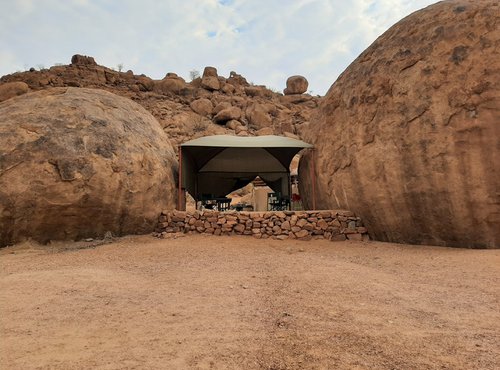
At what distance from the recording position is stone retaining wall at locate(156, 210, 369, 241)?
270 inches

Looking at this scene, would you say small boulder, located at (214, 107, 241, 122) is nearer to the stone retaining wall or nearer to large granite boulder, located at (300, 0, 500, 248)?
the stone retaining wall

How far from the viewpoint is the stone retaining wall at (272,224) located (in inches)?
270

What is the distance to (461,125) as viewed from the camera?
506 cm

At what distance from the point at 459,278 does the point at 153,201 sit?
5.68 m

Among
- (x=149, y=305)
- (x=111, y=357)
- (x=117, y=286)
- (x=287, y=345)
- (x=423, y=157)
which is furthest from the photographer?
(x=423, y=157)

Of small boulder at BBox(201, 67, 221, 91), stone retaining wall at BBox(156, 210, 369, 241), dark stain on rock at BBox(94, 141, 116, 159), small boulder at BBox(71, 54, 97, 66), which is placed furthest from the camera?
small boulder at BBox(201, 67, 221, 91)

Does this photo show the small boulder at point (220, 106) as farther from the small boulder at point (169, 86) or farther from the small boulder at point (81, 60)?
the small boulder at point (81, 60)

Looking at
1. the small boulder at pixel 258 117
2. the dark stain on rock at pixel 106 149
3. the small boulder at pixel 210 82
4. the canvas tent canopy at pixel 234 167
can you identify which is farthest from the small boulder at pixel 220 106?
the dark stain on rock at pixel 106 149

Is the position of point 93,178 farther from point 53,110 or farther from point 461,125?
point 461,125

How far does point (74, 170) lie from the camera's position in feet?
19.8

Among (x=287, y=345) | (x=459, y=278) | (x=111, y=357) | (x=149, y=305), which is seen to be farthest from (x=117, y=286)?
(x=459, y=278)

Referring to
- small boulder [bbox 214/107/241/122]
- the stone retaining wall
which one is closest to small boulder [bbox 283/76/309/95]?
small boulder [bbox 214/107/241/122]

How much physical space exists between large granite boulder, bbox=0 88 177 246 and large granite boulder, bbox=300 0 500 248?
4217 millimetres

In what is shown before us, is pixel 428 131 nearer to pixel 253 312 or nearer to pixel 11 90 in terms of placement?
pixel 253 312
